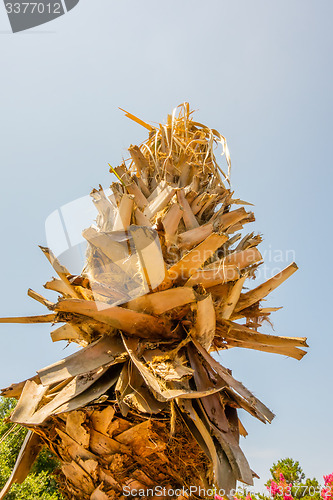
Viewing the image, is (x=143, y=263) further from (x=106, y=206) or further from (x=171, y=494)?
(x=171, y=494)

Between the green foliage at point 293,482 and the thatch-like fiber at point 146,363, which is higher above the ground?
the thatch-like fiber at point 146,363

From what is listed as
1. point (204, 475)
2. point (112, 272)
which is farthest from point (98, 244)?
point (204, 475)

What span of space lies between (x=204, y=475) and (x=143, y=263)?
1.04 meters

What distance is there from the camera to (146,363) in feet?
5.43

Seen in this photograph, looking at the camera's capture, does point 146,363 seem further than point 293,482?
No

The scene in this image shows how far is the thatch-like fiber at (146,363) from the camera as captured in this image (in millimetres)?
1552

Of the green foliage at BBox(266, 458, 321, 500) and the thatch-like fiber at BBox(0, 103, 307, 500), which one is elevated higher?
the thatch-like fiber at BBox(0, 103, 307, 500)

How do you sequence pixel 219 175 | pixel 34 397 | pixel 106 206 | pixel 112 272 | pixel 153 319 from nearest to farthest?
pixel 34 397 → pixel 153 319 → pixel 112 272 → pixel 106 206 → pixel 219 175

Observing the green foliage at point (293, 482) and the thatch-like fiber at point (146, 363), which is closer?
the thatch-like fiber at point (146, 363)

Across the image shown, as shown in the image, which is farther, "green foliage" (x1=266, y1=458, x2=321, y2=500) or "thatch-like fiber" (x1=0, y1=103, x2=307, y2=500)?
"green foliage" (x1=266, y1=458, x2=321, y2=500)

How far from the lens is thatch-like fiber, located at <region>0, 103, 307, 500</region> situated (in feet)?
5.09

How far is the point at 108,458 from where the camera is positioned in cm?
158

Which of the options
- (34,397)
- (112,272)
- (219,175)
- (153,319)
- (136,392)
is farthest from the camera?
(219,175)

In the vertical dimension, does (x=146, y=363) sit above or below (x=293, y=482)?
above
